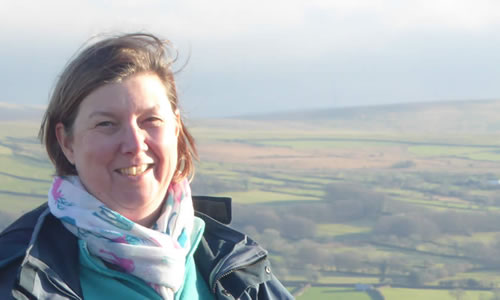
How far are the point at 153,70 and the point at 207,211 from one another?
705 millimetres

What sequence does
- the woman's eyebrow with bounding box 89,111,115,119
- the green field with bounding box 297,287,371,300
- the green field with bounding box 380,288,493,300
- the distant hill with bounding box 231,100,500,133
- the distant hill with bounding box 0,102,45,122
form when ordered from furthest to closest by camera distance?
the distant hill with bounding box 231,100,500,133 < the distant hill with bounding box 0,102,45,122 < the green field with bounding box 380,288,493,300 < the green field with bounding box 297,287,371,300 < the woman's eyebrow with bounding box 89,111,115,119

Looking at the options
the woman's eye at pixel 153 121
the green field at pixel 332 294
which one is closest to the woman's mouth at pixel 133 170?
the woman's eye at pixel 153 121

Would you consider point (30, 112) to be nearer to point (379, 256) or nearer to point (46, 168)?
point (46, 168)

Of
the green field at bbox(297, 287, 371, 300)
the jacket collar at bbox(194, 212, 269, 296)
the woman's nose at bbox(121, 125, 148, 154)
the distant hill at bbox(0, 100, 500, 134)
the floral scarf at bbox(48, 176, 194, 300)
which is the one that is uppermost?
the distant hill at bbox(0, 100, 500, 134)

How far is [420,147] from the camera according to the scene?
30.3 m

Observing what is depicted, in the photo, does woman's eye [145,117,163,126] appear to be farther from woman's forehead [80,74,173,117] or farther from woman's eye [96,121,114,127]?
woman's eye [96,121,114,127]

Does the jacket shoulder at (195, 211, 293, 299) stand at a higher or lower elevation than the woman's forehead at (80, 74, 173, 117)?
lower

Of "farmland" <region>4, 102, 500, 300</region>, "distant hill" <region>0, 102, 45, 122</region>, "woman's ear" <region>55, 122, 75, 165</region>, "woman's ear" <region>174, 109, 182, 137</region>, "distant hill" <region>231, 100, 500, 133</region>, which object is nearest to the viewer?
"woman's ear" <region>55, 122, 75, 165</region>

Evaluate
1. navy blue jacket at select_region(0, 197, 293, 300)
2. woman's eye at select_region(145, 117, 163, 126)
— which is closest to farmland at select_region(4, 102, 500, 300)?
navy blue jacket at select_region(0, 197, 293, 300)

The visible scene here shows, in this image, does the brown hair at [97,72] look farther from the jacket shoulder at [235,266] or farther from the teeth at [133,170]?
the jacket shoulder at [235,266]

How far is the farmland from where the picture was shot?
13.0 metres

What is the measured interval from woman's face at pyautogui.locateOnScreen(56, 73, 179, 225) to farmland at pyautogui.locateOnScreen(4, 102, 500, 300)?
20.9ft

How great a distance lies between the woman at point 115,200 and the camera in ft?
8.20

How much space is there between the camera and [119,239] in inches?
102
